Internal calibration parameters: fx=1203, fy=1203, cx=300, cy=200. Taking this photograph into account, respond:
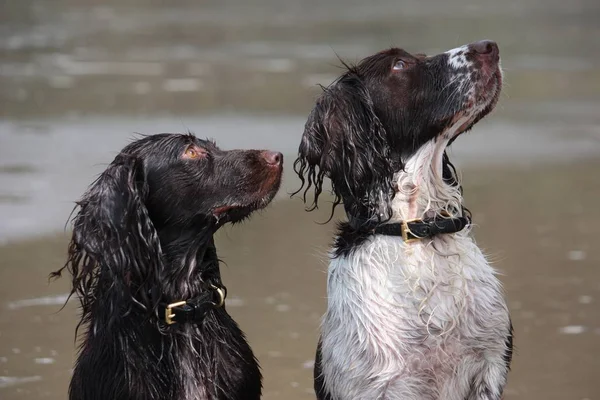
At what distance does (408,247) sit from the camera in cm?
526

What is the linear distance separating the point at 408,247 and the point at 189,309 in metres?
0.99

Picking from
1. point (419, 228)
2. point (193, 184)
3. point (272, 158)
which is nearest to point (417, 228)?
point (419, 228)

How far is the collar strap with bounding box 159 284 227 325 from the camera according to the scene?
519cm

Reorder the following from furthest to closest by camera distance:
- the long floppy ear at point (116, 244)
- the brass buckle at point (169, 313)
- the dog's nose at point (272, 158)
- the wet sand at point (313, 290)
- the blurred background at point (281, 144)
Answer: the blurred background at point (281, 144)
the wet sand at point (313, 290)
the dog's nose at point (272, 158)
the brass buckle at point (169, 313)
the long floppy ear at point (116, 244)

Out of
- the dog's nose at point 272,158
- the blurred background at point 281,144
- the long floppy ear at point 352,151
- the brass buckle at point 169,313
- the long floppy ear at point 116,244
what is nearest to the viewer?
the long floppy ear at point 116,244

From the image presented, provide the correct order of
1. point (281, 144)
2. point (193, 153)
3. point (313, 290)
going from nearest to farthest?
1. point (193, 153)
2. point (313, 290)
3. point (281, 144)

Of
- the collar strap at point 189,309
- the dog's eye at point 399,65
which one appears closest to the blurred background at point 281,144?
the collar strap at point 189,309

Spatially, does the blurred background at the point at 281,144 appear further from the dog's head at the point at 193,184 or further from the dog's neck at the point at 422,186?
the dog's neck at the point at 422,186

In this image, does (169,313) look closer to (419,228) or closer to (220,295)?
(220,295)

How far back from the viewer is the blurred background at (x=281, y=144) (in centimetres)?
698

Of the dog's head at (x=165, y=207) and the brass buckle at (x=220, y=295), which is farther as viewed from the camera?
the brass buckle at (x=220, y=295)

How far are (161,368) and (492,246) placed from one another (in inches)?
149

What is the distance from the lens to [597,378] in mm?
6340

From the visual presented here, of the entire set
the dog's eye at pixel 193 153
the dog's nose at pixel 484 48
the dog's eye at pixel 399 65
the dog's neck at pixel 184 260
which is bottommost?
the dog's neck at pixel 184 260
